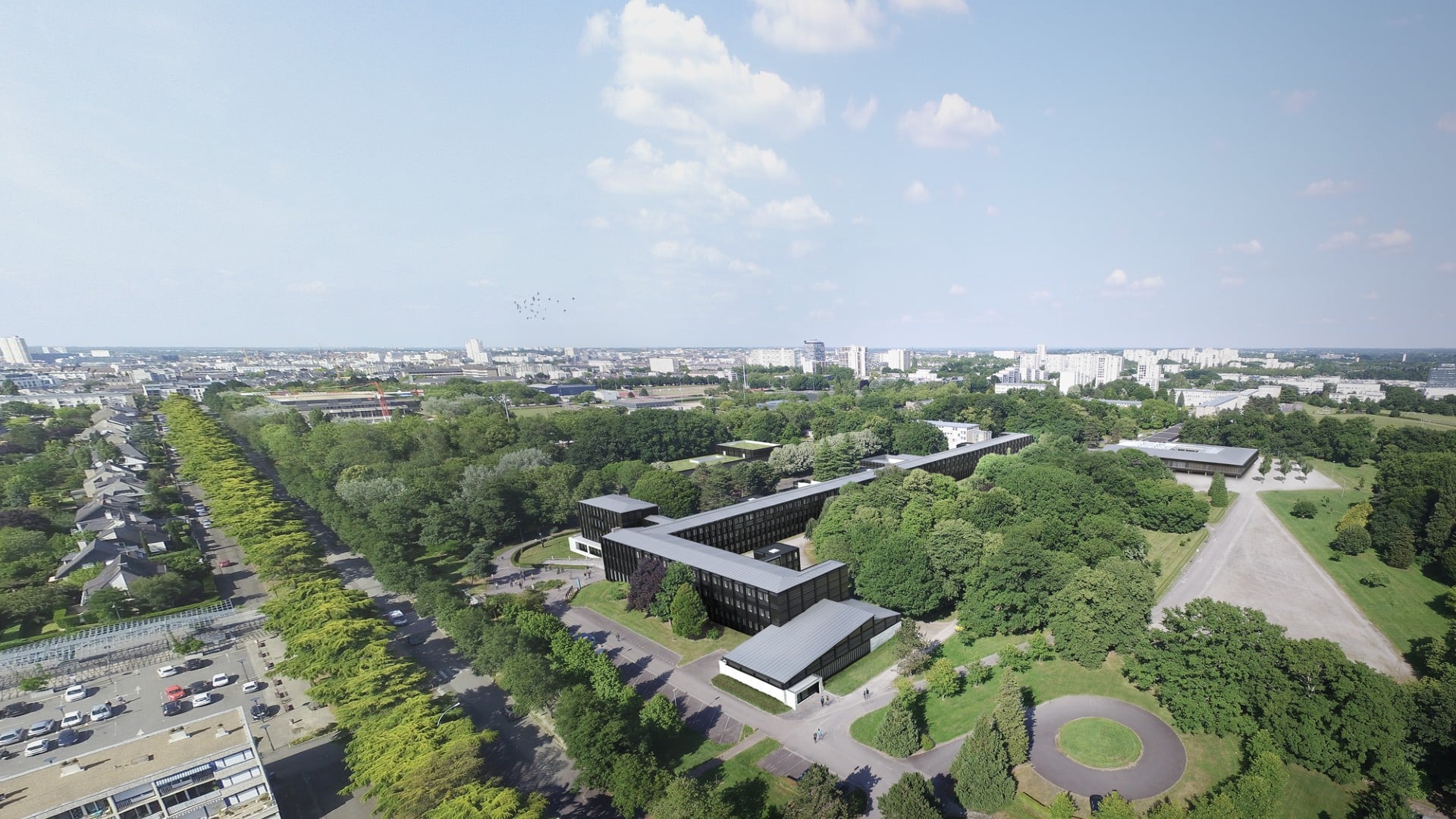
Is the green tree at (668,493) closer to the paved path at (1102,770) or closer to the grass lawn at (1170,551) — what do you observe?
the paved path at (1102,770)

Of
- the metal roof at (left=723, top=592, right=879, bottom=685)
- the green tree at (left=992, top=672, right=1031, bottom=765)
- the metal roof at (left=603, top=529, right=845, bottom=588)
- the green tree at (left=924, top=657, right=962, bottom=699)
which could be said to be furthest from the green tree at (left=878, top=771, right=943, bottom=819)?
the metal roof at (left=603, top=529, right=845, bottom=588)

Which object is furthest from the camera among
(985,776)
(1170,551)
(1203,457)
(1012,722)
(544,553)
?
(1203,457)

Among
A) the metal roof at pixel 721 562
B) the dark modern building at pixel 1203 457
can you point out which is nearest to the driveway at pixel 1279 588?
the dark modern building at pixel 1203 457

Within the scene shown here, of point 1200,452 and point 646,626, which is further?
point 1200,452

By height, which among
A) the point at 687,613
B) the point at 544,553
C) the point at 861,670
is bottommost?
the point at 544,553

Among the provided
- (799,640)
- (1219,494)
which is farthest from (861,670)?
(1219,494)

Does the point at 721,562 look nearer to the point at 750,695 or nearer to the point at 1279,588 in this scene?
the point at 750,695

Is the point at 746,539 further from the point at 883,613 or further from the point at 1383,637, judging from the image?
the point at 1383,637
